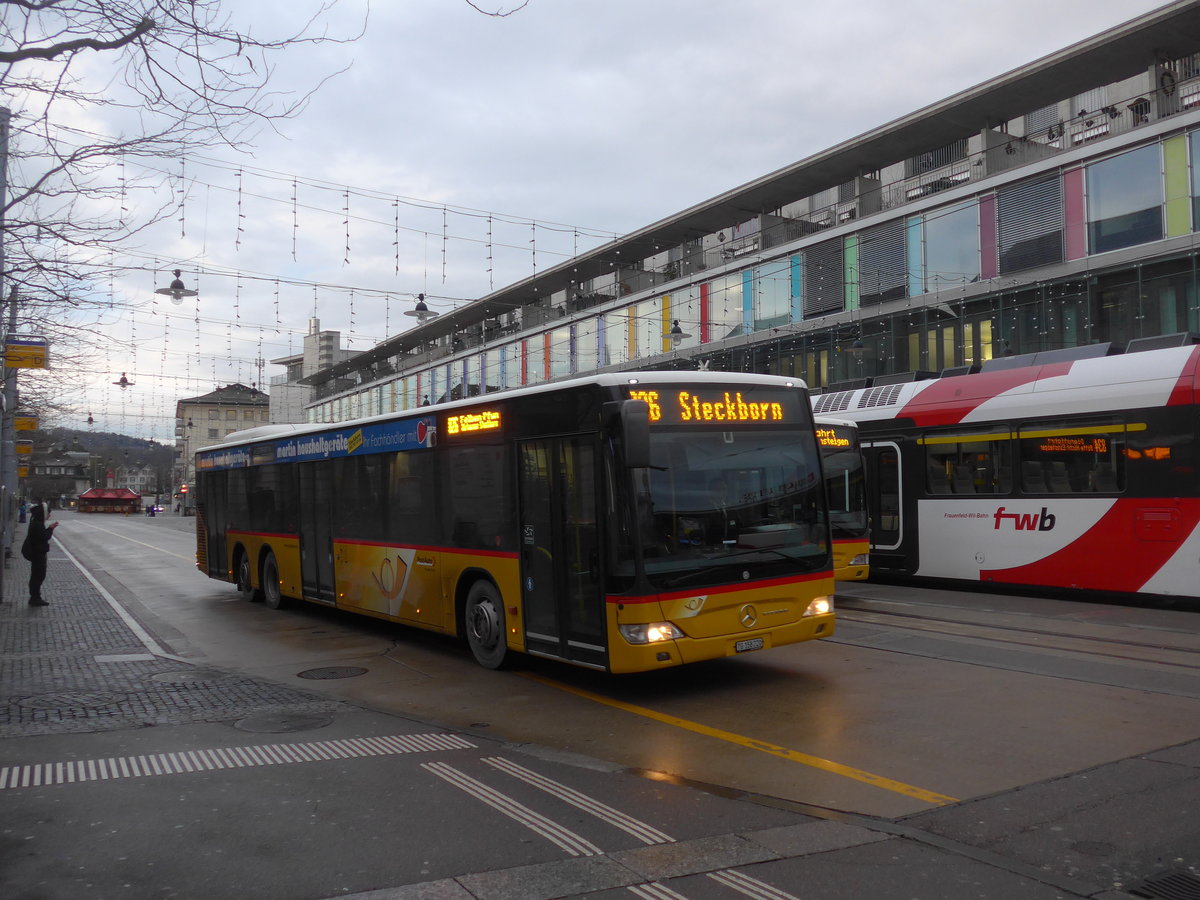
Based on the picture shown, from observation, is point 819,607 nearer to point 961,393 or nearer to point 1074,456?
point 1074,456

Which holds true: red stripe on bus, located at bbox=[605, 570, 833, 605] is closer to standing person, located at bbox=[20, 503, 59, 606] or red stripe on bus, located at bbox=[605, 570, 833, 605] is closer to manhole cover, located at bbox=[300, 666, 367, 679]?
manhole cover, located at bbox=[300, 666, 367, 679]

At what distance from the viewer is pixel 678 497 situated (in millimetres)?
7922

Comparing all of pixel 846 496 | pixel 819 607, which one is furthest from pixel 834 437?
pixel 819 607

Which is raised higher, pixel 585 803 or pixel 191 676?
pixel 585 803

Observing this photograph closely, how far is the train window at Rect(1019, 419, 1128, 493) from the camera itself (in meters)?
12.9

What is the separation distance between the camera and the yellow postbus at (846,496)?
14797 mm

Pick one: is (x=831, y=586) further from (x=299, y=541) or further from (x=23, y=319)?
(x=23, y=319)

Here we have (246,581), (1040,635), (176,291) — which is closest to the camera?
(1040,635)

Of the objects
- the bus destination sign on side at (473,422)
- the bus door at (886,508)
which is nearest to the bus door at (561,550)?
the bus destination sign on side at (473,422)

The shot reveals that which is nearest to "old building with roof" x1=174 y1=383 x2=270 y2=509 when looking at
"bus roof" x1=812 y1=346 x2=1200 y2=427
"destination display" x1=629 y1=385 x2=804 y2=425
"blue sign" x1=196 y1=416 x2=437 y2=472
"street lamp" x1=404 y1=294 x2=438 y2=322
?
"street lamp" x1=404 y1=294 x2=438 y2=322

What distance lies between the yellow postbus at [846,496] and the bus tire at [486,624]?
263 inches

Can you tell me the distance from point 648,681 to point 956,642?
3.75 m

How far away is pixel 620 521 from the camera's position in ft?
25.5

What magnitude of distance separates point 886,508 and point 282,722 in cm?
1156
